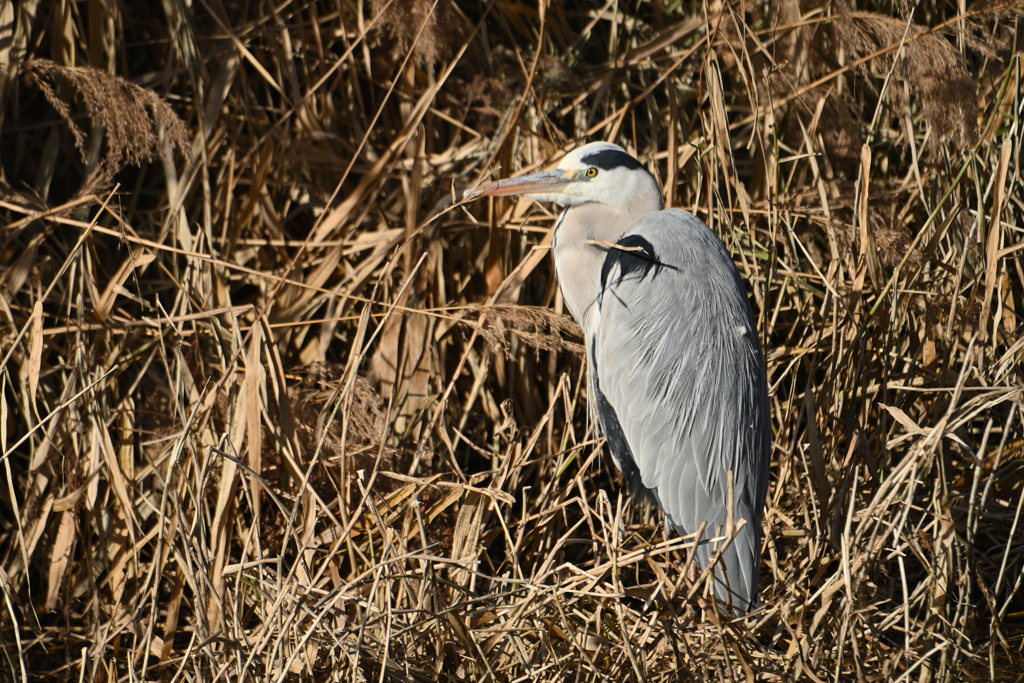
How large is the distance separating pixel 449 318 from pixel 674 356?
0.58m

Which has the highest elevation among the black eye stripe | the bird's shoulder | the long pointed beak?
the black eye stripe

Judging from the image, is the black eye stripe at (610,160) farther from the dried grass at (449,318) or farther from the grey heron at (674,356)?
the dried grass at (449,318)

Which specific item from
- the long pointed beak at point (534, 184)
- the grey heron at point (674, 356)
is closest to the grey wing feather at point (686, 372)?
the grey heron at point (674, 356)

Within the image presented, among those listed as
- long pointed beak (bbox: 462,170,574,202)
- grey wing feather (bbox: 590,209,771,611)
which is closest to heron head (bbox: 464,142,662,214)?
long pointed beak (bbox: 462,170,574,202)

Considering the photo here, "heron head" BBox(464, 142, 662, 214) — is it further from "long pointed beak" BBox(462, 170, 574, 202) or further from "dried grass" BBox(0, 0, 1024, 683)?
"dried grass" BBox(0, 0, 1024, 683)

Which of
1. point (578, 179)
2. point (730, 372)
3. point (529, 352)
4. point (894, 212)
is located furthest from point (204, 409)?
point (894, 212)

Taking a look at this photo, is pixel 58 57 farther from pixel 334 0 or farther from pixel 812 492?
pixel 812 492

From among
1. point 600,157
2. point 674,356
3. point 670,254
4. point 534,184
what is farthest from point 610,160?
point 674,356

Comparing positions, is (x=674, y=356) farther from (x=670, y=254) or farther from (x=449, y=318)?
(x=449, y=318)

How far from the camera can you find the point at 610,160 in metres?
2.24

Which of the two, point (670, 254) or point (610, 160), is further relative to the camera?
point (610, 160)

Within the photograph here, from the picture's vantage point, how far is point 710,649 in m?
1.90

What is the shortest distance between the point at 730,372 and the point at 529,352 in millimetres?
698

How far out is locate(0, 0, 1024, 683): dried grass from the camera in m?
1.93
